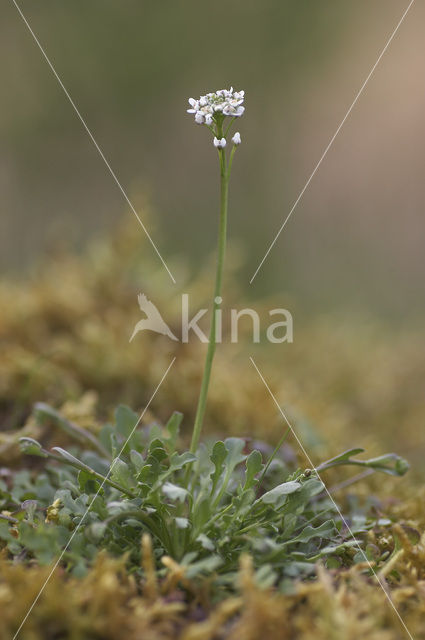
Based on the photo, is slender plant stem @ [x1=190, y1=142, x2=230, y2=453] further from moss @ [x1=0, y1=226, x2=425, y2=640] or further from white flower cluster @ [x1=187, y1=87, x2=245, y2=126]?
moss @ [x1=0, y1=226, x2=425, y2=640]

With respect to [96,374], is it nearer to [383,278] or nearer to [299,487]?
[299,487]

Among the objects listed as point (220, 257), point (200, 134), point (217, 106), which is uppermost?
point (200, 134)

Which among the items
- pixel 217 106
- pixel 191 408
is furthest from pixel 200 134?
pixel 217 106

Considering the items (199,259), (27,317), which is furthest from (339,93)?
(27,317)

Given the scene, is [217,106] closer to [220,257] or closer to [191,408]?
[220,257]

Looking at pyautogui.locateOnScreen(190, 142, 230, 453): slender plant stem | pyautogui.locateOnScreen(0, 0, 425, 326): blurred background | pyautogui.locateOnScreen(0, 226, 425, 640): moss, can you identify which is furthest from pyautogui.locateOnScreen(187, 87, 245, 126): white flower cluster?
pyautogui.locateOnScreen(0, 0, 425, 326): blurred background

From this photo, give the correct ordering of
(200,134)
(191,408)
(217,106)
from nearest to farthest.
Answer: (217,106) → (191,408) → (200,134)
